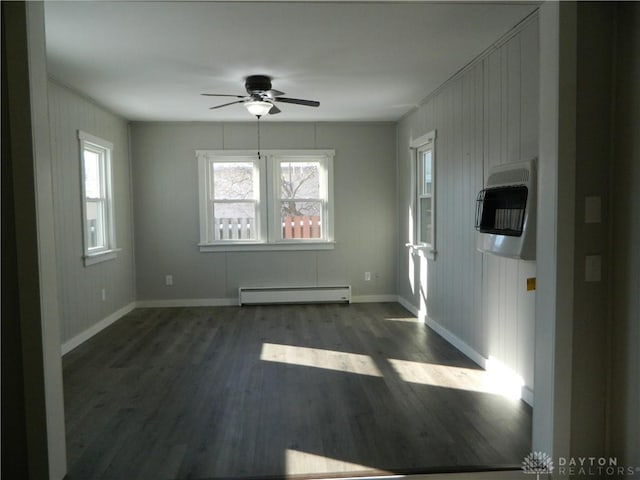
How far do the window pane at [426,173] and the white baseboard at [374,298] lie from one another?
72.4 inches

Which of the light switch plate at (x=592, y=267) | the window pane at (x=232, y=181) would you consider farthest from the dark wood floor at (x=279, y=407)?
the window pane at (x=232, y=181)

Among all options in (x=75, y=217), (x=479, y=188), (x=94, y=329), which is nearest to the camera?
(x=479, y=188)

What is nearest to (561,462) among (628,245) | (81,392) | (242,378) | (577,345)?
(577,345)

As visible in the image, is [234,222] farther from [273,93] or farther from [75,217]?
[273,93]

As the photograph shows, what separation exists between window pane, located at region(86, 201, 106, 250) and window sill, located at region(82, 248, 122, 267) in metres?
0.12

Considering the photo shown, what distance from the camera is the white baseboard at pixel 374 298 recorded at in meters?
6.60

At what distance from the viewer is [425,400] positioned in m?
3.14

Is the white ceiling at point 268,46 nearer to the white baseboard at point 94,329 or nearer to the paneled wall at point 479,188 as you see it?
the paneled wall at point 479,188

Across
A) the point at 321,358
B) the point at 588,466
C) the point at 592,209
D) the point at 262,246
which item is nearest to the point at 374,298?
the point at 262,246

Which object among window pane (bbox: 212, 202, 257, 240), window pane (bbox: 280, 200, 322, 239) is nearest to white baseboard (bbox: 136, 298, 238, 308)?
window pane (bbox: 212, 202, 257, 240)

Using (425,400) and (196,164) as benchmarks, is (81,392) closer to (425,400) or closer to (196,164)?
(425,400)

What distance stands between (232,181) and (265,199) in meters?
0.55

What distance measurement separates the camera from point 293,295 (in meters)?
6.42

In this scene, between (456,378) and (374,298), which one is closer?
(456,378)
